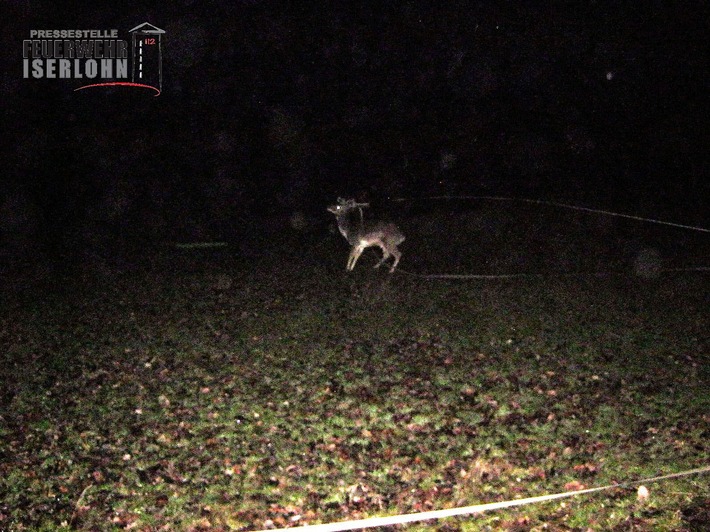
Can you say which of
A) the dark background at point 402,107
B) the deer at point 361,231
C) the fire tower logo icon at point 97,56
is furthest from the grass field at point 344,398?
the dark background at point 402,107

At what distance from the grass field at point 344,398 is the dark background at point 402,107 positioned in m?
10.8

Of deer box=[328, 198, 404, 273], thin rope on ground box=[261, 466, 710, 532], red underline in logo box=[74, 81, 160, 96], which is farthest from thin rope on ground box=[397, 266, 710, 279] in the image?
red underline in logo box=[74, 81, 160, 96]

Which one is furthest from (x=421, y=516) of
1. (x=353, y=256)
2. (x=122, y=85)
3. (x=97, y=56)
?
(x=122, y=85)

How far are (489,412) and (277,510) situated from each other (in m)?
2.21

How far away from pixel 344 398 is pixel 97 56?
20.4m

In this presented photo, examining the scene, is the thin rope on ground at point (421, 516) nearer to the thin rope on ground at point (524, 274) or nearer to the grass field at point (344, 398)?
the grass field at point (344, 398)

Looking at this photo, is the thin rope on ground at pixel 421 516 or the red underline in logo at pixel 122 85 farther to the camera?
the red underline in logo at pixel 122 85

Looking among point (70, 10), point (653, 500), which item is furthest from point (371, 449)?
point (70, 10)

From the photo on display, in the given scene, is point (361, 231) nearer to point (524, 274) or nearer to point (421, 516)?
point (524, 274)

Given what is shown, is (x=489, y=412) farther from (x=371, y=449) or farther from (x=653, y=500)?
(x=653, y=500)

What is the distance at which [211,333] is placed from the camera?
7.71 meters

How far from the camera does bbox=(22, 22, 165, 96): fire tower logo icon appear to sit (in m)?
17.9

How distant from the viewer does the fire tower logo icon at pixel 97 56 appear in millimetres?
17875

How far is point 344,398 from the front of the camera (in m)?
5.89
